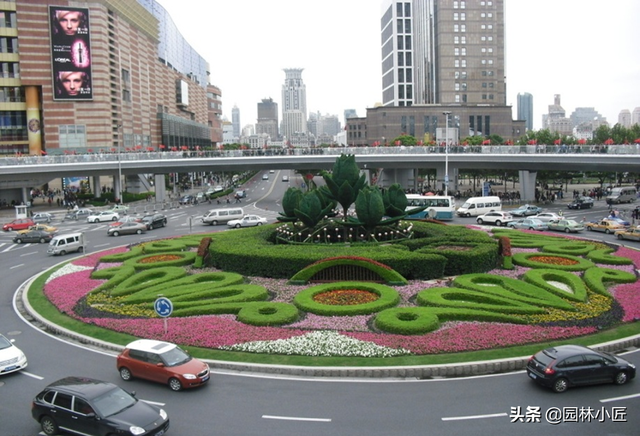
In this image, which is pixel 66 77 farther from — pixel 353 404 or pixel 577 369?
pixel 577 369

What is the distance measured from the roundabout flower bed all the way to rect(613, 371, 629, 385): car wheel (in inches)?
130

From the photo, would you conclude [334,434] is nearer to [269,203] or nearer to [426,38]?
[269,203]

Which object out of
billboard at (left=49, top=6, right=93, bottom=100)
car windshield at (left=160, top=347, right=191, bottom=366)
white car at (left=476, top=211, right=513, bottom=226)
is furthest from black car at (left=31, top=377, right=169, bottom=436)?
billboard at (left=49, top=6, right=93, bottom=100)

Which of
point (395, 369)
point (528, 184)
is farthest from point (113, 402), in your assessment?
point (528, 184)

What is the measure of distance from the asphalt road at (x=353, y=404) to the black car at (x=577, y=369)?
28 cm

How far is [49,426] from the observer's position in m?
13.6

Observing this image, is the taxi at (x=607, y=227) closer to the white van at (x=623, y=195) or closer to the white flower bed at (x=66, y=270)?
the white van at (x=623, y=195)

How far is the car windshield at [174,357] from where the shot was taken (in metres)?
16.2

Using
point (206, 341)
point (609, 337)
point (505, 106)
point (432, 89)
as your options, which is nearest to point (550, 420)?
point (609, 337)

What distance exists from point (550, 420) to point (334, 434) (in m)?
5.29

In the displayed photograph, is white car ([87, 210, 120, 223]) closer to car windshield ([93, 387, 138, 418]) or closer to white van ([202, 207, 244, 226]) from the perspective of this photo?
white van ([202, 207, 244, 226])

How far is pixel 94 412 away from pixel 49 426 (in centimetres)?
153

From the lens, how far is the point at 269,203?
3159 inches

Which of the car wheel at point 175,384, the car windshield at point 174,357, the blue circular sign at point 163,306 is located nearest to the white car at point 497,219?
the blue circular sign at point 163,306
